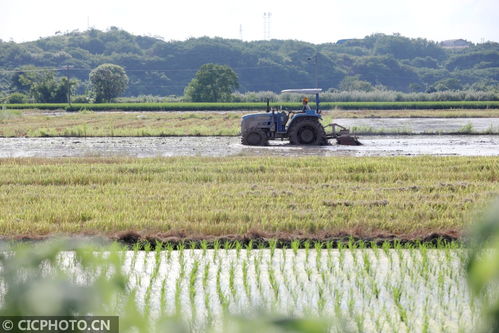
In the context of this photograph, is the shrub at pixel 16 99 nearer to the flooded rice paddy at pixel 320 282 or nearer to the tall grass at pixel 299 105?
the tall grass at pixel 299 105

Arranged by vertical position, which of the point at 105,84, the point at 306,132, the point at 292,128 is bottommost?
the point at 306,132

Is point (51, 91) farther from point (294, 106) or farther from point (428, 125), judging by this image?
point (428, 125)

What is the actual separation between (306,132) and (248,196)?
38.1 ft

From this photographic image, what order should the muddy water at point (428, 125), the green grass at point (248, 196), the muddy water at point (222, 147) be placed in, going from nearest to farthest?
the green grass at point (248, 196)
the muddy water at point (222, 147)
the muddy water at point (428, 125)

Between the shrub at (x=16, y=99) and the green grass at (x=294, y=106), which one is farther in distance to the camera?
the shrub at (x=16, y=99)

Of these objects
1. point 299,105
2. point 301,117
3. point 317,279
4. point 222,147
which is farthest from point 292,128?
point 299,105

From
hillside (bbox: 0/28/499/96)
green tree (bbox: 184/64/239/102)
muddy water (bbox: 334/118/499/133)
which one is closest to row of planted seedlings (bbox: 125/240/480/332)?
muddy water (bbox: 334/118/499/133)

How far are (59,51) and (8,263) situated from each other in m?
166

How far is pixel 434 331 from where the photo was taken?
5.03 m

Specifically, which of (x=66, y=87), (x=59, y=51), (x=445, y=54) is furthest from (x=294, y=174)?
(x=445, y=54)

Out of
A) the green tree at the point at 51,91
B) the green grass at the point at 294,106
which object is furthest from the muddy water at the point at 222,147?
the green tree at the point at 51,91

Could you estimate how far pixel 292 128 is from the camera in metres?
22.5

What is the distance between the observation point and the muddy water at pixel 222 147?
20891 millimetres

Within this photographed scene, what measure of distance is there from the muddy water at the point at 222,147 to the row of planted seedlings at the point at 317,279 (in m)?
12.3
